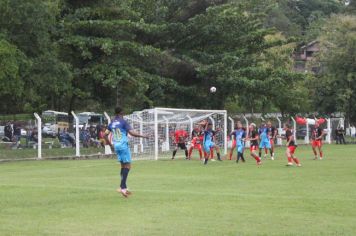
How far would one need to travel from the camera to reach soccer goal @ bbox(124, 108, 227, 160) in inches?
1378

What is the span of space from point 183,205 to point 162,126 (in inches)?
953

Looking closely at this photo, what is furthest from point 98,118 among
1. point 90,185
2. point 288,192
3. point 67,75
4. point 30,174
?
point 288,192

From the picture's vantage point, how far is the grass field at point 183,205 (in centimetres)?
1055

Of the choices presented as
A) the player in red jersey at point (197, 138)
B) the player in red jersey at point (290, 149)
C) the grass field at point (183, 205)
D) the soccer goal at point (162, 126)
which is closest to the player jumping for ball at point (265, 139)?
the player in red jersey at point (197, 138)

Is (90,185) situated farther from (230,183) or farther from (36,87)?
(36,87)

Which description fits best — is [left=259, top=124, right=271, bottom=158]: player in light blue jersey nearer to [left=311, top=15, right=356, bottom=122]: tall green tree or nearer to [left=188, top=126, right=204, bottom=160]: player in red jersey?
[left=188, top=126, right=204, bottom=160]: player in red jersey

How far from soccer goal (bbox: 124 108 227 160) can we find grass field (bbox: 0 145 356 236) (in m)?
13.8

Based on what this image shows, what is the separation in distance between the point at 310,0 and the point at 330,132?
259 feet

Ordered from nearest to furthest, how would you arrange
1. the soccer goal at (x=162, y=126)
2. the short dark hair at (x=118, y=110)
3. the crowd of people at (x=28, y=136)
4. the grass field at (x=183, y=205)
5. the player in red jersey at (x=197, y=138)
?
the grass field at (x=183, y=205) → the short dark hair at (x=118, y=110) → the player in red jersey at (x=197, y=138) → the soccer goal at (x=162, y=126) → the crowd of people at (x=28, y=136)

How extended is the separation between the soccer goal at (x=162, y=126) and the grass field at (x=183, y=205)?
543 inches

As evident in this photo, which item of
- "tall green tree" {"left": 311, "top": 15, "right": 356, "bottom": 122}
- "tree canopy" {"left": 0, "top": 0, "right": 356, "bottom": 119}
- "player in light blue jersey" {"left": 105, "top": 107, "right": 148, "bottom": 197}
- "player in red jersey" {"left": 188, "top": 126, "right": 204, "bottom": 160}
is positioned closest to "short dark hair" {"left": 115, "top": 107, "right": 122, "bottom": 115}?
"player in light blue jersey" {"left": 105, "top": 107, "right": 148, "bottom": 197}

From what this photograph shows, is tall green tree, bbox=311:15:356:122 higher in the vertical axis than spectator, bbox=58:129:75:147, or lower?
higher

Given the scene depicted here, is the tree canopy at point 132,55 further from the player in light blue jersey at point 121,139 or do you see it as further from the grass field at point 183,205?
the player in light blue jersey at point 121,139

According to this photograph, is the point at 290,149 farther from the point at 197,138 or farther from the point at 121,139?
the point at 121,139
